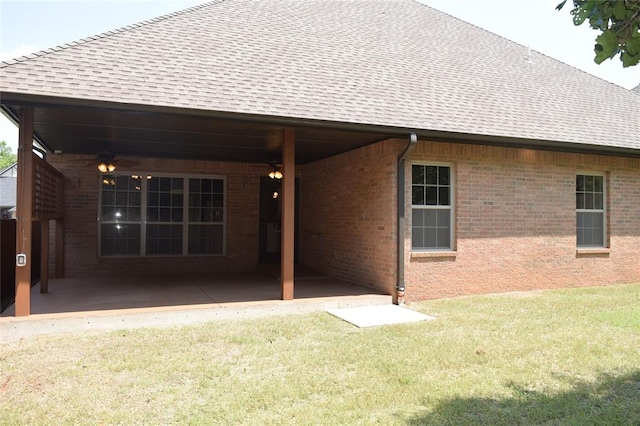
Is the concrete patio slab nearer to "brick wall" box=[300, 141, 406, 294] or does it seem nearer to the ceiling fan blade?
"brick wall" box=[300, 141, 406, 294]

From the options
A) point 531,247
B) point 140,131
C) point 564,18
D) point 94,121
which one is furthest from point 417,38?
A: point 564,18

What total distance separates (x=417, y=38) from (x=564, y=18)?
8560 millimetres

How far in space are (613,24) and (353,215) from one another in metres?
6.62

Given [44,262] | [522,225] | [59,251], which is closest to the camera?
[44,262]

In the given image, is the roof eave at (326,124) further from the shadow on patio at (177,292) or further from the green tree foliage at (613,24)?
the green tree foliage at (613,24)

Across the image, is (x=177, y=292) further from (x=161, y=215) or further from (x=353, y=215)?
(x=353, y=215)

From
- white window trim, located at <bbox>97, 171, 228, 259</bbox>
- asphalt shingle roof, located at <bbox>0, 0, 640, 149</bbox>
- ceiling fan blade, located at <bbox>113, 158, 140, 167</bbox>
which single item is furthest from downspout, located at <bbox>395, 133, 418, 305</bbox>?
ceiling fan blade, located at <bbox>113, 158, 140, 167</bbox>

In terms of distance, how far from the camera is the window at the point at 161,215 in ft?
35.6

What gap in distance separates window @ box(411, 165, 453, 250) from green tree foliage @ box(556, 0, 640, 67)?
17.7ft

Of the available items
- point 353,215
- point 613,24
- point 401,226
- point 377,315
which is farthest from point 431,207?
point 613,24

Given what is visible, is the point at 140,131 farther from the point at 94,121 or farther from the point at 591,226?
the point at 591,226

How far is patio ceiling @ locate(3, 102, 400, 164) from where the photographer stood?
6414mm

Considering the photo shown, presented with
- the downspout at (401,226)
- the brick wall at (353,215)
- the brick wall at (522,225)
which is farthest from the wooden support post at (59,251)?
the brick wall at (522,225)

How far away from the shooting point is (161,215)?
36.8ft
